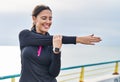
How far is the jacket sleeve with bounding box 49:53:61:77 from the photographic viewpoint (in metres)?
2.00

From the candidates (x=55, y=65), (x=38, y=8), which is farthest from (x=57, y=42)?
(x=38, y=8)

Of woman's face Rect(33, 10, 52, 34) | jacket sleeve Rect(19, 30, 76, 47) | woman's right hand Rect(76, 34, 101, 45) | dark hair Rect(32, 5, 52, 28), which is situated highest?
dark hair Rect(32, 5, 52, 28)

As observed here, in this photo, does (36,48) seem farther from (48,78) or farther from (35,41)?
(48,78)

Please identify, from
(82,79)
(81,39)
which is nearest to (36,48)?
(81,39)

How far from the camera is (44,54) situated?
2109 millimetres

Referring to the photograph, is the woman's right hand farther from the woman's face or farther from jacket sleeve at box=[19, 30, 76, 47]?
the woman's face

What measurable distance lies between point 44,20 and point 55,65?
0.31 m

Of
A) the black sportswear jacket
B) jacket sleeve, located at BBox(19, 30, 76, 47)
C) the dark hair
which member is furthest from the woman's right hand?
the dark hair

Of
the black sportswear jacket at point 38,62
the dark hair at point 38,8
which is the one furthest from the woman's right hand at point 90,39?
the dark hair at point 38,8

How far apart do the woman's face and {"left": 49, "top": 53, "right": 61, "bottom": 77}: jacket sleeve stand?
0.23 meters

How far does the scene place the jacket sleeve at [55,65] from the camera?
2.00 metres

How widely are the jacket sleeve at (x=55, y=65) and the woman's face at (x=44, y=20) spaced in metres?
0.23

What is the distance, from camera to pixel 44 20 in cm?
212

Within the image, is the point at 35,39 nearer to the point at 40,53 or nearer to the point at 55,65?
the point at 40,53
